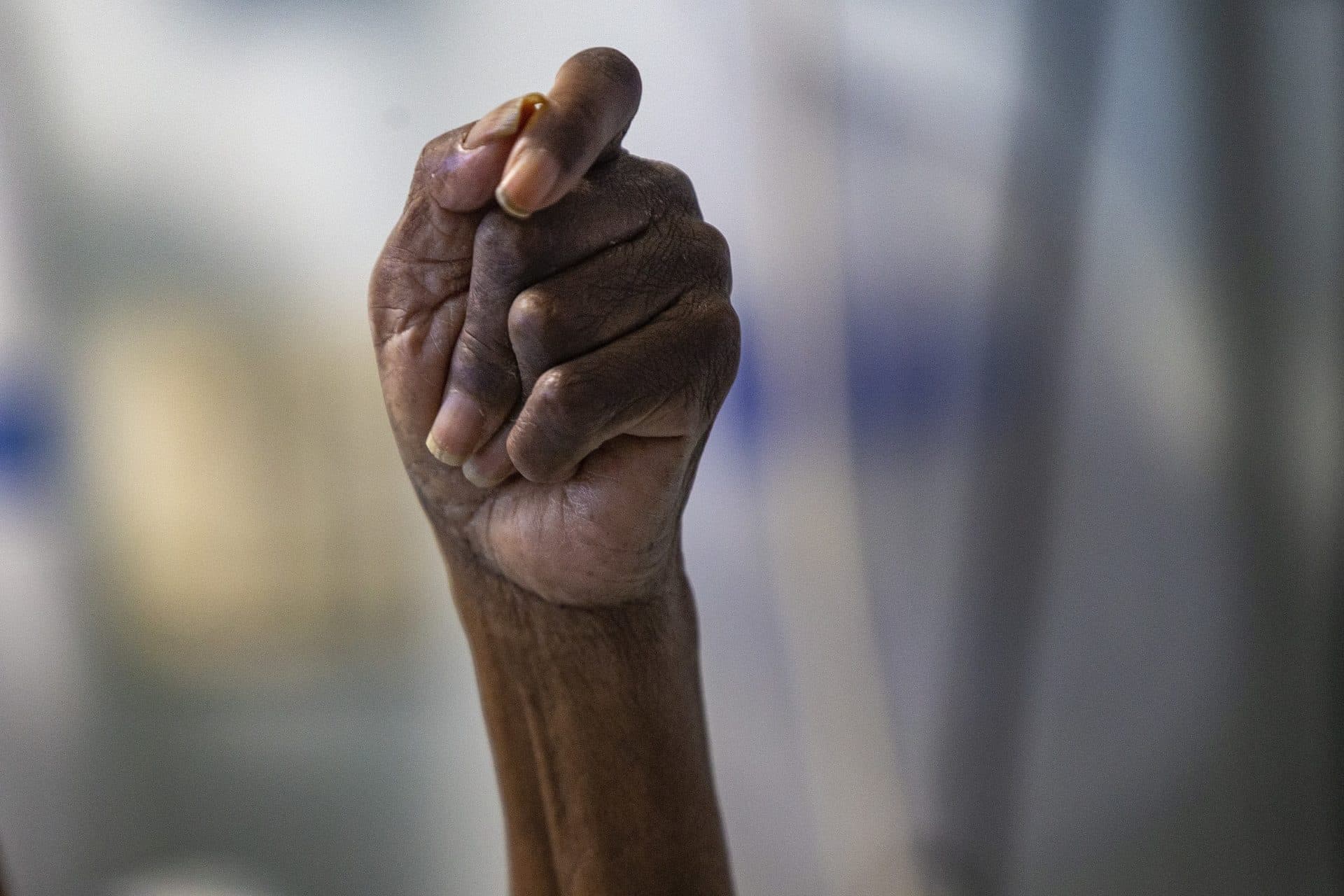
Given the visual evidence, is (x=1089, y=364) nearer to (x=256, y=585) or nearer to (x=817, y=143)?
(x=817, y=143)

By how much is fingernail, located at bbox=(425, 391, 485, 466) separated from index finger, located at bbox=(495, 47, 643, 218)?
0.35ft

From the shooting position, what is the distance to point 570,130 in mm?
495

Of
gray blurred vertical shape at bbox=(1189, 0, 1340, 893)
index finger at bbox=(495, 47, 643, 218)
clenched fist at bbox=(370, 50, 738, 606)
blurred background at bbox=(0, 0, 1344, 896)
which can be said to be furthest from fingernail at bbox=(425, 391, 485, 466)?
gray blurred vertical shape at bbox=(1189, 0, 1340, 893)

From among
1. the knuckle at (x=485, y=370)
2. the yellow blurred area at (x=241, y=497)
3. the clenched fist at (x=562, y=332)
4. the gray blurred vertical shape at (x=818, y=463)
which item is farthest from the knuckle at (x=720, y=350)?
the yellow blurred area at (x=241, y=497)

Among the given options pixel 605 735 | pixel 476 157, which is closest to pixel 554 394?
pixel 476 157

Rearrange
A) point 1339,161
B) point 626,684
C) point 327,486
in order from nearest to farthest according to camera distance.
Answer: point 626,684, point 1339,161, point 327,486

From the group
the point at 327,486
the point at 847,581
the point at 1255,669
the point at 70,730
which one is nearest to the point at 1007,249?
the point at 847,581

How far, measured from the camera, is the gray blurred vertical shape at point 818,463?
39.2 inches

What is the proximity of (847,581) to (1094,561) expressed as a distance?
0.85ft

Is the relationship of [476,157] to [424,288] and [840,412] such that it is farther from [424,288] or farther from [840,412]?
[840,412]

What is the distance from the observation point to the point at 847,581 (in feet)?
3.42

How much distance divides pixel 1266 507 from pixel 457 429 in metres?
0.87

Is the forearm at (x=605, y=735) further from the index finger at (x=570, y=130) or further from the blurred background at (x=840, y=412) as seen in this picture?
the blurred background at (x=840, y=412)

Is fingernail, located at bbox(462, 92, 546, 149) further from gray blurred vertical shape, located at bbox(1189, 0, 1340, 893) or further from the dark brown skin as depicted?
gray blurred vertical shape, located at bbox(1189, 0, 1340, 893)
